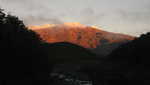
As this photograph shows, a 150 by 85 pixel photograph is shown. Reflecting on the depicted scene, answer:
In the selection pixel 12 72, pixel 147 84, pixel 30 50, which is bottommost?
pixel 147 84

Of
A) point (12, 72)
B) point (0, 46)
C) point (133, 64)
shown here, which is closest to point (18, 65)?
point (12, 72)

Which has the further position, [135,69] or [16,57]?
[135,69]

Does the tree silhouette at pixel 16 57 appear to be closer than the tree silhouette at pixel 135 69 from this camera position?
Yes

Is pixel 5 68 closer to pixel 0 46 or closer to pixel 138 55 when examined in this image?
pixel 0 46

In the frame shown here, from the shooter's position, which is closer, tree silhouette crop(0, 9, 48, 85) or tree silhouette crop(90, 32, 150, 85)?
tree silhouette crop(0, 9, 48, 85)

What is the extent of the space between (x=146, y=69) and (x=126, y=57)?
15.0 m

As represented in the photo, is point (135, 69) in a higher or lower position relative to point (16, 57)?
lower

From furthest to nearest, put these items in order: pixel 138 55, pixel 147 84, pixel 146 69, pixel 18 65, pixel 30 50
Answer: pixel 138 55, pixel 146 69, pixel 147 84, pixel 30 50, pixel 18 65

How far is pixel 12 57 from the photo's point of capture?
3067 centimetres

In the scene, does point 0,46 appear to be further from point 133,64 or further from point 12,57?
point 133,64

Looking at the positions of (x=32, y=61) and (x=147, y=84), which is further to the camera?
(x=147, y=84)

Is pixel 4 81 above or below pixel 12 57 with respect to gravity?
below

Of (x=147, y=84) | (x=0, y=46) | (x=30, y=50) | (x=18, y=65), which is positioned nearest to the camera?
(x=0, y=46)

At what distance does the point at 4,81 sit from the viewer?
30.0 m
